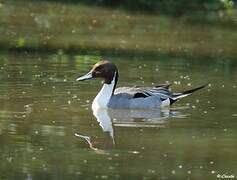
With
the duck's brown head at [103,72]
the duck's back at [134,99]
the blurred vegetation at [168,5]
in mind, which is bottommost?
the blurred vegetation at [168,5]

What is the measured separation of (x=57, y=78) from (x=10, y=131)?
4.14 meters

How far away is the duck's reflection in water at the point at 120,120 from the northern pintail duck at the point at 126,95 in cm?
12

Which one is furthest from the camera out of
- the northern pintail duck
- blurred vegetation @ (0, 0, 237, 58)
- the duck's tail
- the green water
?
blurred vegetation @ (0, 0, 237, 58)

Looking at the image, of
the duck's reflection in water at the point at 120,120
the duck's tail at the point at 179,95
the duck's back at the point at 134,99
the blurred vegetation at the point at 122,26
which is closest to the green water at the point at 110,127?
the duck's reflection in water at the point at 120,120

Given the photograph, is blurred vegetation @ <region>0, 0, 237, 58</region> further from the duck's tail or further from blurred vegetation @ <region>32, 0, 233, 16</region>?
the duck's tail

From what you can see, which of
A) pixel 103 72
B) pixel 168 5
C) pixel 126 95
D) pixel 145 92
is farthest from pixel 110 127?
pixel 168 5

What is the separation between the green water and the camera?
11164 millimetres

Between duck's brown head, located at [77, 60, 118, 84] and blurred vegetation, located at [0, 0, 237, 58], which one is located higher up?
duck's brown head, located at [77, 60, 118, 84]

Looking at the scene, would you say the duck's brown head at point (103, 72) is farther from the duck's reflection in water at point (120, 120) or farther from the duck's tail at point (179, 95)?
the duck's tail at point (179, 95)

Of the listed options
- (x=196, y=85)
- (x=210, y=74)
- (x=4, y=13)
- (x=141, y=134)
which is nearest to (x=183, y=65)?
(x=210, y=74)

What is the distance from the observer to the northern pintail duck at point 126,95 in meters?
15.2

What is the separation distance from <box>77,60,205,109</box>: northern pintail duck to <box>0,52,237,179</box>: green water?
20 centimetres

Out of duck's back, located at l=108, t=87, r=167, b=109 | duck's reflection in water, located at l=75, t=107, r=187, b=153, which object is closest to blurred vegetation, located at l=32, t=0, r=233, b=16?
duck's back, located at l=108, t=87, r=167, b=109

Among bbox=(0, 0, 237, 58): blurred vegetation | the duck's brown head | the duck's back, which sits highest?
the duck's brown head
